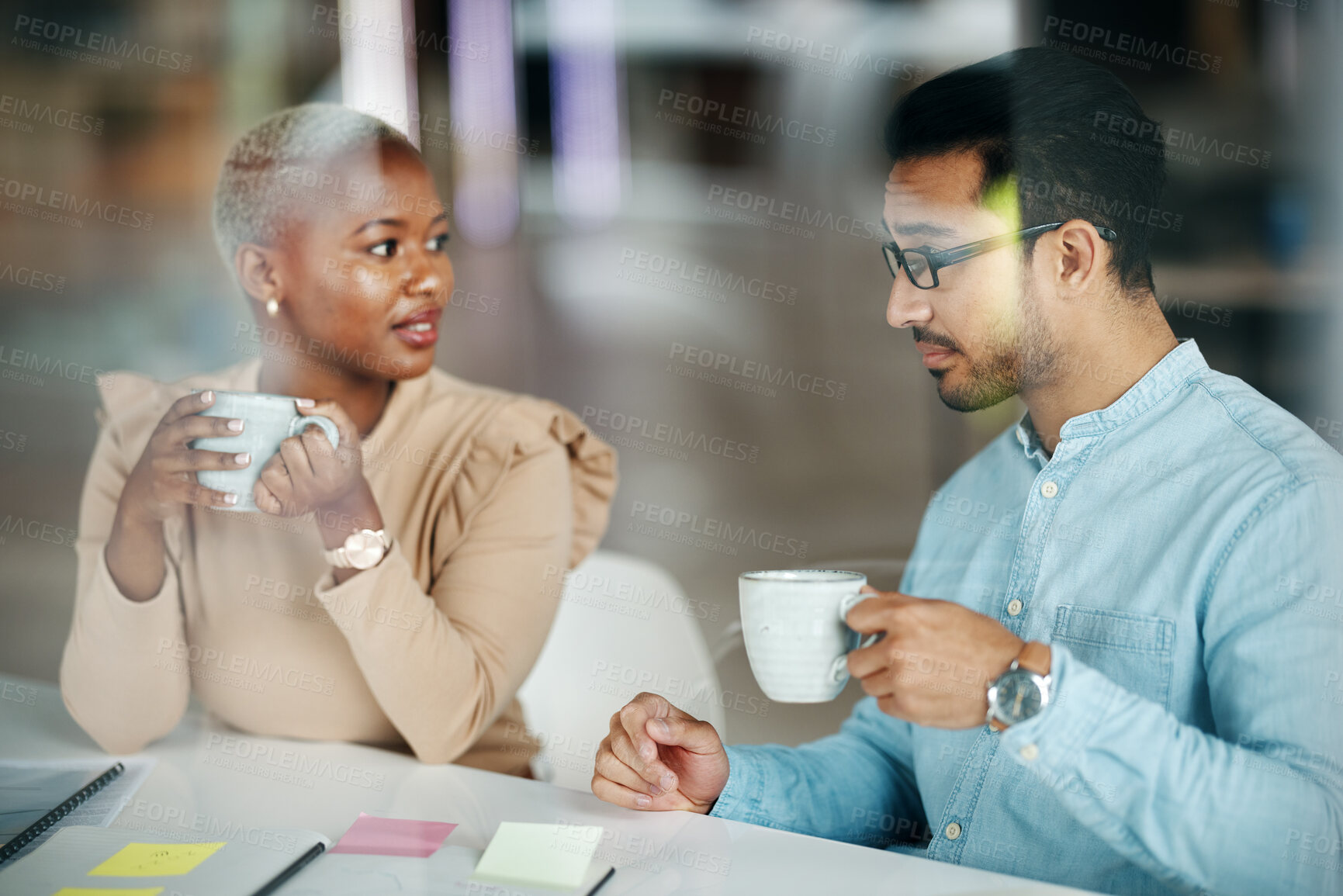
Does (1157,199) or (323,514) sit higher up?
(1157,199)

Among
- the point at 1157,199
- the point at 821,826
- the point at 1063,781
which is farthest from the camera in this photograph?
the point at 821,826

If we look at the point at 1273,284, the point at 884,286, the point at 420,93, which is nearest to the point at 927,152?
the point at 884,286

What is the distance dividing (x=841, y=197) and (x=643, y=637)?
1.63 feet

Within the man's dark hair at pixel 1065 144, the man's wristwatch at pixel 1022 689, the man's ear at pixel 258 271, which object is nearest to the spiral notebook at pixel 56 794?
the man's ear at pixel 258 271

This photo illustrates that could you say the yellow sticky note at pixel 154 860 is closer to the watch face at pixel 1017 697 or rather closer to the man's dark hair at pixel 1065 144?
the watch face at pixel 1017 697

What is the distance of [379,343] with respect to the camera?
1073 mm

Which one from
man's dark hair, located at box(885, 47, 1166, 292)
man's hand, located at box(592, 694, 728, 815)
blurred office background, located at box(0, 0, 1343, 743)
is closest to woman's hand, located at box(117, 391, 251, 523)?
blurred office background, located at box(0, 0, 1343, 743)

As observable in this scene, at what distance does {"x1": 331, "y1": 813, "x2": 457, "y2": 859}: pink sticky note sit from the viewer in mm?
803

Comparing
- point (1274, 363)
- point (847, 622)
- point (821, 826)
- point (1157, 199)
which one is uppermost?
point (1157, 199)

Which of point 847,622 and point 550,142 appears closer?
point 847,622

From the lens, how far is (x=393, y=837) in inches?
32.6

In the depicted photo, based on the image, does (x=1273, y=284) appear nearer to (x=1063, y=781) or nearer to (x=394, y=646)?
(x=1063, y=781)

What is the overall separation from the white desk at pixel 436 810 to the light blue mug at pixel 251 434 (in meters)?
0.26

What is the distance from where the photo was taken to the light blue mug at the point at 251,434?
0.97 meters
